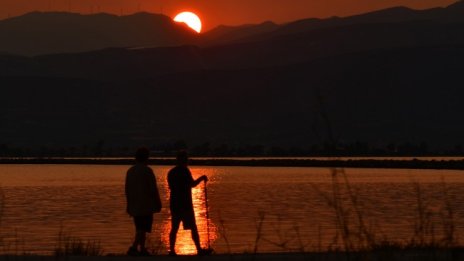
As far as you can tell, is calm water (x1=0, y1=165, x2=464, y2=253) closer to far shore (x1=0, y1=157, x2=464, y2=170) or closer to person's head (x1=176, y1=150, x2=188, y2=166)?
person's head (x1=176, y1=150, x2=188, y2=166)

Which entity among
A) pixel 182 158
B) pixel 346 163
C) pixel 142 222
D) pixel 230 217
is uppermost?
pixel 346 163

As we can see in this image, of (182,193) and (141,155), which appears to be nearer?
(141,155)

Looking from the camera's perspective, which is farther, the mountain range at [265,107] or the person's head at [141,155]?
the mountain range at [265,107]

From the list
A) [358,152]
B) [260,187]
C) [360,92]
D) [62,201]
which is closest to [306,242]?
[62,201]

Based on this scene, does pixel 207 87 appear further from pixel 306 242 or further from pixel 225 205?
pixel 306 242

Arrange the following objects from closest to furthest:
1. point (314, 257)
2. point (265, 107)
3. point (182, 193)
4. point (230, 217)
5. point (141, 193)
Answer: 1. point (314, 257)
2. point (141, 193)
3. point (182, 193)
4. point (230, 217)
5. point (265, 107)

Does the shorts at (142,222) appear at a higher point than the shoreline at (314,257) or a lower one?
higher

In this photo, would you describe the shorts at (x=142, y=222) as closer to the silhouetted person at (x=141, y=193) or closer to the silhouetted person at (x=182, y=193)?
the silhouetted person at (x=141, y=193)

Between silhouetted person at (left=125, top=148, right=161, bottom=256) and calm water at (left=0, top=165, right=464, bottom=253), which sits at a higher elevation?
silhouetted person at (left=125, top=148, right=161, bottom=256)

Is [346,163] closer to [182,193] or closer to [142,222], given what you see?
[182,193]

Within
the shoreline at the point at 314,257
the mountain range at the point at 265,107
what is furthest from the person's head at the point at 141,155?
the mountain range at the point at 265,107

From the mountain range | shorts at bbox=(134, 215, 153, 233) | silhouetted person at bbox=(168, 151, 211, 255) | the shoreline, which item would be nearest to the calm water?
the shoreline

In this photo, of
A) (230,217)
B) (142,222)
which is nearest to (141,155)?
(142,222)

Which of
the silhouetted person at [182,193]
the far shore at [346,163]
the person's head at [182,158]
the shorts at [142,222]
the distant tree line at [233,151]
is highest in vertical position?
the distant tree line at [233,151]
